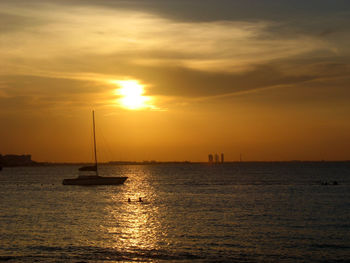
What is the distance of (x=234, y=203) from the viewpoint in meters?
89.7

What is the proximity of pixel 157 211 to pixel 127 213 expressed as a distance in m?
5.82

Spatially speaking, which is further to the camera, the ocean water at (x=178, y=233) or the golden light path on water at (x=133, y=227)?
the golden light path on water at (x=133, y=227)

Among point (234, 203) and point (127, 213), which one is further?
point (234, 203)

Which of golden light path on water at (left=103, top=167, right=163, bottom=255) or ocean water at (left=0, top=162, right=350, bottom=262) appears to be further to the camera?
golden light path on water at (left=103, top=167, right=163, bottom=255)

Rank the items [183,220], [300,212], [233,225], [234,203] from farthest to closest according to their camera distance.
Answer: [234,203], [300,212], [183,220], [233,225]

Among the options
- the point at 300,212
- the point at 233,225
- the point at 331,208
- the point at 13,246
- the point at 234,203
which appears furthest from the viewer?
the point at 234,203

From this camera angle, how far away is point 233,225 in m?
59.0

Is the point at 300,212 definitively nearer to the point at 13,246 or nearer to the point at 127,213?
the point at 127,213

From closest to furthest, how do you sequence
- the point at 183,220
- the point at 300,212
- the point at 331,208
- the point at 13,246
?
the point at 13,246 < the point at 183,220 < the point at 300,212 < the point at 331,208

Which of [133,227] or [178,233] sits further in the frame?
[133,227]

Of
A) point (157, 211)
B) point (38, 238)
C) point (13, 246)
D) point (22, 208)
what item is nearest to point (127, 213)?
point (157, 211)

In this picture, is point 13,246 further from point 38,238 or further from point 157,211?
point 157,211

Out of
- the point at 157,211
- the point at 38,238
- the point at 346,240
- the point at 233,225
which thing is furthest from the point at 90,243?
the point at 157,211

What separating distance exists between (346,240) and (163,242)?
1926cm
